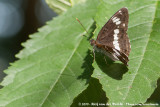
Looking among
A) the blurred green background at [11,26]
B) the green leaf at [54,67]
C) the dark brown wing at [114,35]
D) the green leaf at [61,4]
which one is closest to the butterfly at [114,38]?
the dark brown wing at [114,35]

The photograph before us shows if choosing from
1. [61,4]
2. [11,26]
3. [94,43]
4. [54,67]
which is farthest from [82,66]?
[11,26]

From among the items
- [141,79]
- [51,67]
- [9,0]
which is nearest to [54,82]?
[51,67]

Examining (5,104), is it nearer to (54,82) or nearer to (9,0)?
(54,82)

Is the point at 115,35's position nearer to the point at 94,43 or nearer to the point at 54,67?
the point at 94,43

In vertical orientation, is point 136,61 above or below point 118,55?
above

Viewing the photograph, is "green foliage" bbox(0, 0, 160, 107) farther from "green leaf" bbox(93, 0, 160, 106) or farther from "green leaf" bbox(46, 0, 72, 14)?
"green leaf" bbox(46, 0, 72, 14)

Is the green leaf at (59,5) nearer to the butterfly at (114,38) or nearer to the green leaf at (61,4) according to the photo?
the green leaf at (61,4)
